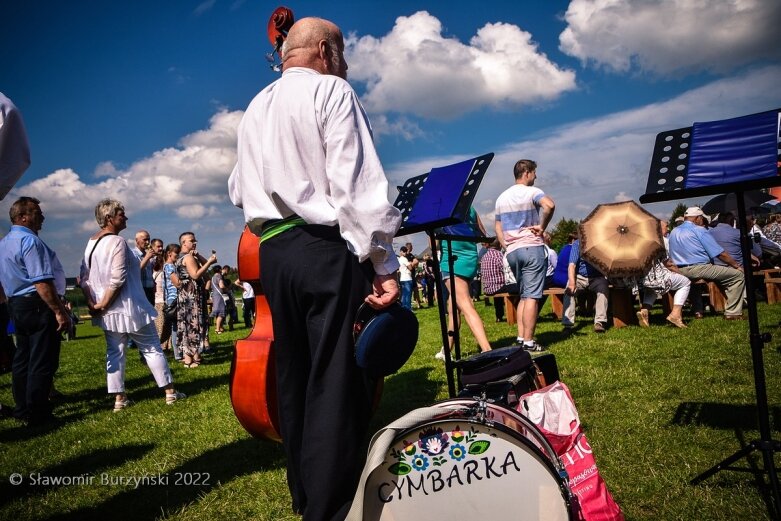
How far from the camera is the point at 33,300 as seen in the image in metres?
5.20

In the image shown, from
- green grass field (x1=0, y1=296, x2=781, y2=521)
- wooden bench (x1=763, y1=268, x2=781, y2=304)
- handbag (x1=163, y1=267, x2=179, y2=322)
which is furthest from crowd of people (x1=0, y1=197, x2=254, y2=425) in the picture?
wooden bench (x1=763, y1=268, x2=781, y2=304)

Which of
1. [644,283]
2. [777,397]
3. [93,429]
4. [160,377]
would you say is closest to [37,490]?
[93,429]

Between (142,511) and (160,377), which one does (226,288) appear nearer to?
(160,377)

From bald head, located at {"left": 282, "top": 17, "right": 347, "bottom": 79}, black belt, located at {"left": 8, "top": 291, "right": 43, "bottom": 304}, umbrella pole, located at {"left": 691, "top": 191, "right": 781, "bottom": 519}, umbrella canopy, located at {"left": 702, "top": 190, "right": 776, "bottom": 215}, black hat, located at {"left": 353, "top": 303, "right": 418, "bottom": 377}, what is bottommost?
umbrella pole, located at {"left": 691, "top": 191, "right": 781, "bottom": 519}

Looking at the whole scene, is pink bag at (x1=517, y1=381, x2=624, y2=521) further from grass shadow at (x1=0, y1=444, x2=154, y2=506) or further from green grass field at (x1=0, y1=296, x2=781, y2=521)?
grass shadow at (x1=0, y1=444, x2=154, y2=506)

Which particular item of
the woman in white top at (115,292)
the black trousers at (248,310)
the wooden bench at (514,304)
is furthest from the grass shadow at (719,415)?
the black trousers at (248,310)

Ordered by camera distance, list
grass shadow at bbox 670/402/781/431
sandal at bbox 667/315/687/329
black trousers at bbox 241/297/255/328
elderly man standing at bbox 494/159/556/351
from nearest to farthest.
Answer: grass shadow at bbox 670/402/781/431
elderly man standing at bbox 494/159/556/351
sandal at bbox 667/315/687/329
black trousers at bbox 241/297/255/328

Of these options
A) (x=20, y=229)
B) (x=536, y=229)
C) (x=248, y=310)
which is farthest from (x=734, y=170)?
(x=248, y=310)

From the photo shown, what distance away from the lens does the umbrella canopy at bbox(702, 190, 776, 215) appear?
11.8 meters

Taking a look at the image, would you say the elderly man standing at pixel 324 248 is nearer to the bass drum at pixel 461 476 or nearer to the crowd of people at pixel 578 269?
the bass drum at pixel 461 476

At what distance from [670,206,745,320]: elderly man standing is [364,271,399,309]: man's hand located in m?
7.71

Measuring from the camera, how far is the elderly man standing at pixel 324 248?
80.2 inches

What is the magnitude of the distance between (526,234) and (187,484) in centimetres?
407

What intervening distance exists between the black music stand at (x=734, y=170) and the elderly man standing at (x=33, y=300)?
205 inches
